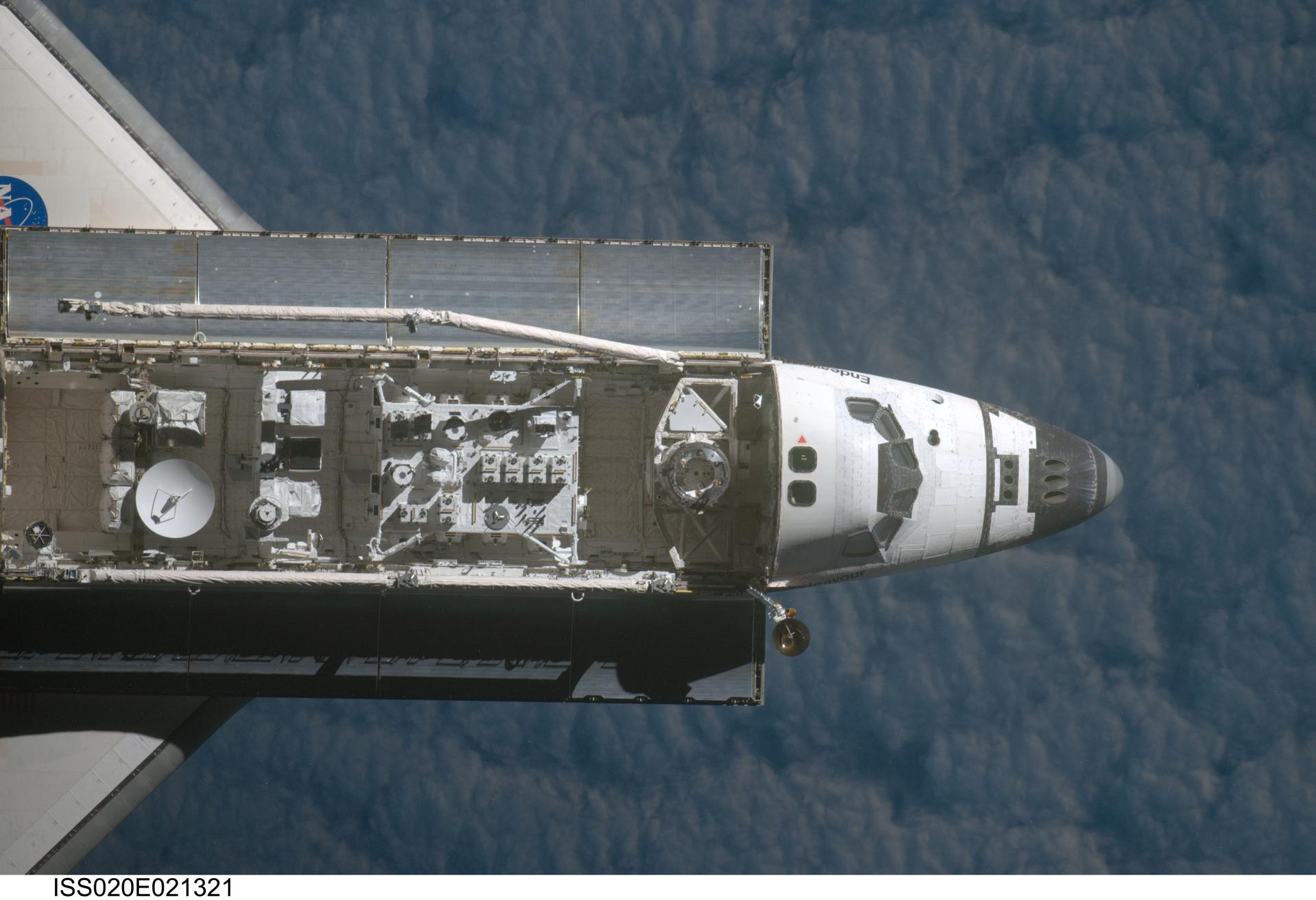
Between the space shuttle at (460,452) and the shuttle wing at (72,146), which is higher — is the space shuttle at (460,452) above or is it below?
below

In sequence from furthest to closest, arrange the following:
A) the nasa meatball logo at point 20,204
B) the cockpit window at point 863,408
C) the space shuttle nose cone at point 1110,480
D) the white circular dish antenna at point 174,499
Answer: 1. the nasa meatball logo at point 20,204
2. the space shuttle nose cone at point 1110,480
3. the cockpit window at point 863,408
4. the white circular dish antenna at point 174,499

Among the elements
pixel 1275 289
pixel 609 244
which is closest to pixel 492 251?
pixel 609 244

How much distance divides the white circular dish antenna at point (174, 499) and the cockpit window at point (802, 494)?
1141 centimetres

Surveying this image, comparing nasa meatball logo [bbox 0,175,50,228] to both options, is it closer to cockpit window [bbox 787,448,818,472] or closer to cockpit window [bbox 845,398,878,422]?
cockpit window [bbox 787,448,818,472]

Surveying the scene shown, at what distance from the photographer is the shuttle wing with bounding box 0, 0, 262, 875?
81.8ft

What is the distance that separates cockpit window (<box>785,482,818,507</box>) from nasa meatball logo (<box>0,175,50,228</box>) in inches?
694

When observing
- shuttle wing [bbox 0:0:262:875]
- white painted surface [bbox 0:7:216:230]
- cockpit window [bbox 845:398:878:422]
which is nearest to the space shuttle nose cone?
cockpit window [bbox 845:398:878:422]

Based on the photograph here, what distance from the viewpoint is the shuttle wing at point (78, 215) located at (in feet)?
81.8

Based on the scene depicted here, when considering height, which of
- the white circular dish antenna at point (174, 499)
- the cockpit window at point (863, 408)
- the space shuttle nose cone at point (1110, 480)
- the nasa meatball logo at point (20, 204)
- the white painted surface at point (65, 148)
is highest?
the white painted surface at point (65, 148)

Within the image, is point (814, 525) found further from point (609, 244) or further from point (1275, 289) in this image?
point (1275, 289)

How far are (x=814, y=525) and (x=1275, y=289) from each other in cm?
1571

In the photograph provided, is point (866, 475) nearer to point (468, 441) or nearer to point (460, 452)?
point (468, 441)

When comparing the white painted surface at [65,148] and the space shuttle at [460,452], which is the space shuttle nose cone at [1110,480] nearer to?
the space shuttle at [460,452]

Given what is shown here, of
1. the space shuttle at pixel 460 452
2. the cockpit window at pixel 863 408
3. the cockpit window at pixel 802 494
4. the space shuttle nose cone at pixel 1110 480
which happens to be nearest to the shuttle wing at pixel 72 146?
the space shuttle at pixel 460 452
